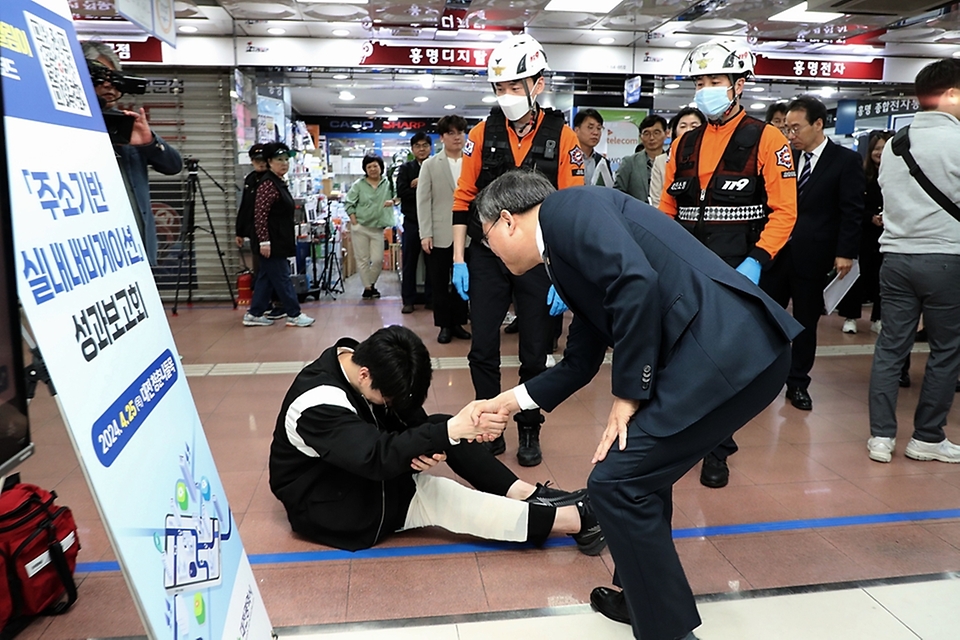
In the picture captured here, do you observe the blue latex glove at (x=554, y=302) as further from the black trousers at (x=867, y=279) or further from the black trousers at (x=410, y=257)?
the black trousers at (x=410, y=257)

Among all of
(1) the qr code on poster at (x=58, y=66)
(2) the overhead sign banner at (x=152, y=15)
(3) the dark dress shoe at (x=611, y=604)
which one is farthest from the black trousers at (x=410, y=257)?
(1) the qr code on poster at (x=58, y=66)

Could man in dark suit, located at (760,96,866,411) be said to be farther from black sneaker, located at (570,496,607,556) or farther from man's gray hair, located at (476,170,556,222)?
man's gray hair, located at (476,170,556,222)

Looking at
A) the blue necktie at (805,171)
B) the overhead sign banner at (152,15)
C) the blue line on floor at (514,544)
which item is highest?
the overhead sign banner at (152,15)

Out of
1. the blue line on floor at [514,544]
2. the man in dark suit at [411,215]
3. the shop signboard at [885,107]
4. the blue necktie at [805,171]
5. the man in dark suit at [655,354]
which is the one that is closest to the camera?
the man in dark suit at [655,354]

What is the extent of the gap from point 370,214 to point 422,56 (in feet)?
6.03

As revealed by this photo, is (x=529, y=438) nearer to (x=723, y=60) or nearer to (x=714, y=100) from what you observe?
(x=714, y=100)

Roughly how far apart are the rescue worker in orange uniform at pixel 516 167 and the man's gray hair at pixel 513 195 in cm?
109

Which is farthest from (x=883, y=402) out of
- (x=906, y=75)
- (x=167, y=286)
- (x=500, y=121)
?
(x=906, y=75)

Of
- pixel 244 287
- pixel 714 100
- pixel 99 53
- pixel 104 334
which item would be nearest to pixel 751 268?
pixel 714 100

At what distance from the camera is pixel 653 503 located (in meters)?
1.62

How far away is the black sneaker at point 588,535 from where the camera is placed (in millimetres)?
2350

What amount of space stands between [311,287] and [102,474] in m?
7.23

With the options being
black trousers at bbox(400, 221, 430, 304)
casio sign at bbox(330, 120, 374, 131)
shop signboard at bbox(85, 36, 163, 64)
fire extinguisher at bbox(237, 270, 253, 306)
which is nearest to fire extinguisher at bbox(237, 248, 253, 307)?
fire extinguisher at bbox(237, 270, 253, 306)

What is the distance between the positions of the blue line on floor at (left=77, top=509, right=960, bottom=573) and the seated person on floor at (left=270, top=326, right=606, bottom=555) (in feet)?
0.17
